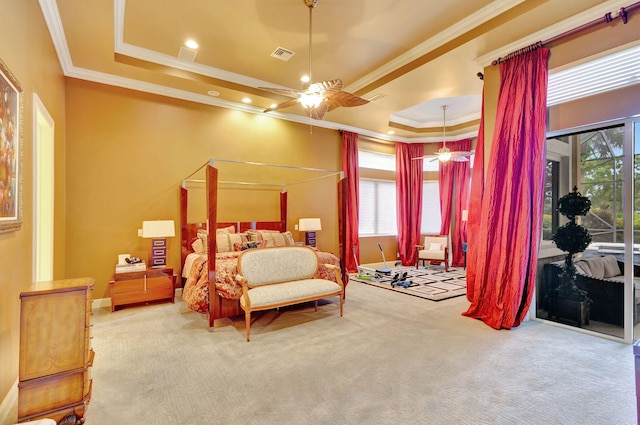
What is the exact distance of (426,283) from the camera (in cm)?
602

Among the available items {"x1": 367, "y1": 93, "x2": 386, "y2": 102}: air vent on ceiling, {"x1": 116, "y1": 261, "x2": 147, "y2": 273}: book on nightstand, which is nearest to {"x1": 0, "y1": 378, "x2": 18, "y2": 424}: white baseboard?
{"x1": 116, "y1": 261, "x2": 147, "y2": 273}: book on nightstand

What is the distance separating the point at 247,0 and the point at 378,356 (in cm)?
393

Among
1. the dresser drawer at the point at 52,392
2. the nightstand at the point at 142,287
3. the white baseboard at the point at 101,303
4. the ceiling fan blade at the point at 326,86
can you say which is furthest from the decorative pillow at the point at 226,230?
the dresser drawer at the point at 52,392

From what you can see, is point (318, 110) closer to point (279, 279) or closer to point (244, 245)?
point (279, 279)

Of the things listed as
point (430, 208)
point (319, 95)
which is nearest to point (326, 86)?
point (319, 95)

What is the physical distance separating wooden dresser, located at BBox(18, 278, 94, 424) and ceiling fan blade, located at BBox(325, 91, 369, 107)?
285 cm

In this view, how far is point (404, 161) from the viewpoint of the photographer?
8.20m

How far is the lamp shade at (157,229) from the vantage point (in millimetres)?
4578

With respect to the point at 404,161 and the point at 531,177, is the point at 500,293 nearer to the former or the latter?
the point at 531,177

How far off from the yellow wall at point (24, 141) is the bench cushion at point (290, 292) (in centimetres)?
187

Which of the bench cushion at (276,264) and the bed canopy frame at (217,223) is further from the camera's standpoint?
the bench cushion at (276,264)

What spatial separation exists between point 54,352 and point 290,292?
2158mm

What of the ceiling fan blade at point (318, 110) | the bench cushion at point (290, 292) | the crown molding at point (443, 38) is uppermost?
the crown molding at point (443, 38)

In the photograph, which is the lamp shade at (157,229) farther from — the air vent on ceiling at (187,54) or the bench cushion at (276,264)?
the air vent on ceiling at (187,54)
